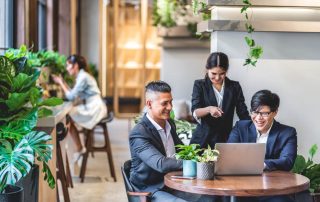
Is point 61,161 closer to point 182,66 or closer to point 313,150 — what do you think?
point 313,150

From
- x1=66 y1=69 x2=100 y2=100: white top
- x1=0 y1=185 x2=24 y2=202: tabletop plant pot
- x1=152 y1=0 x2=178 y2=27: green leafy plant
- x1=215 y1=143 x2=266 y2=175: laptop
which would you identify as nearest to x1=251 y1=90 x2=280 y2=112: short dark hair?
x1=215 y1=143 x2=266 y2=175: laptop

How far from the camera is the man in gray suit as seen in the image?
3955 mm

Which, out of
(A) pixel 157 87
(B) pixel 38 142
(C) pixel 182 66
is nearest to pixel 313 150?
(A) pixel 157 87

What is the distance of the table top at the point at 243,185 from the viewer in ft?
11.8

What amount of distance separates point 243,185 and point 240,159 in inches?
10.7

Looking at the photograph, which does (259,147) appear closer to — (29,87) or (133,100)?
(29,87)

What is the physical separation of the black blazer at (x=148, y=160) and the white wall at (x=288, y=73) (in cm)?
135

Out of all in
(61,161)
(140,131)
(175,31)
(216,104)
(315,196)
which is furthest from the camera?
(175,31)

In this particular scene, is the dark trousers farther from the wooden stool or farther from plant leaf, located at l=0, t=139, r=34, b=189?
the wooden stool

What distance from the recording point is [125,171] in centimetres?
419

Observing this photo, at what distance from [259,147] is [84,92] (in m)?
5.77

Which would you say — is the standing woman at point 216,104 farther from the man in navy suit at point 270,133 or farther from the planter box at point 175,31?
the planter box at point 175,31

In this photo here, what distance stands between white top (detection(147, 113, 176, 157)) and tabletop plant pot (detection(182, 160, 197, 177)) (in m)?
0.40

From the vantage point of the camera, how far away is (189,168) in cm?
385
